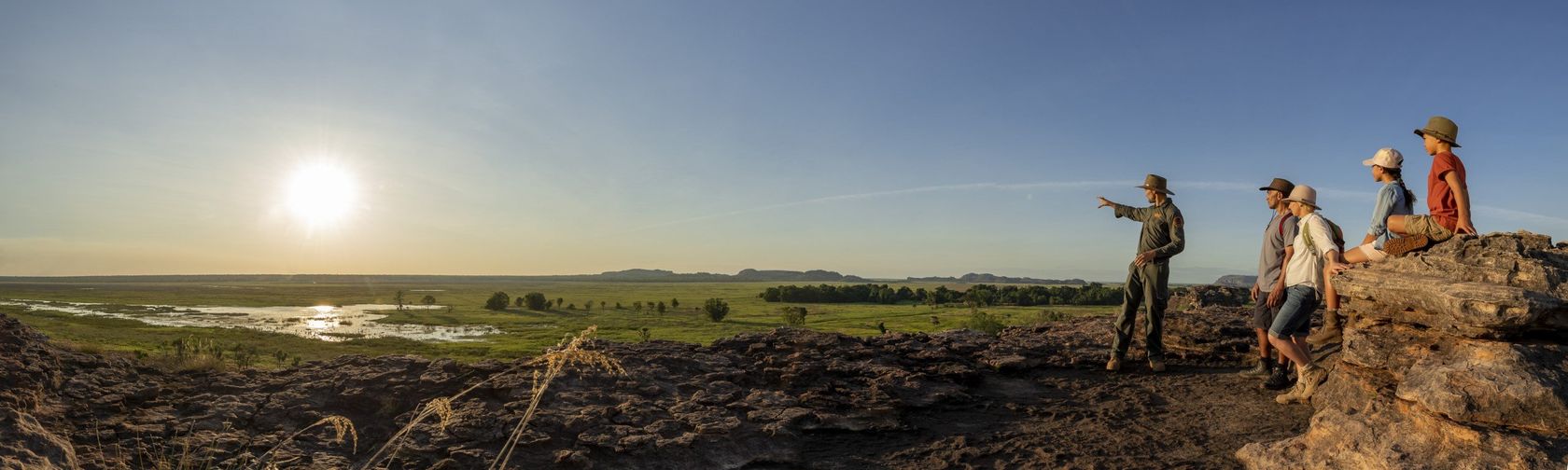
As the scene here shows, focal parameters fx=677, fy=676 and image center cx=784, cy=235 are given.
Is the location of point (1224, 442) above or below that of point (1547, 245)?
below

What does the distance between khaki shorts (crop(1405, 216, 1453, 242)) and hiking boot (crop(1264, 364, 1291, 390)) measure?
88.8 inches

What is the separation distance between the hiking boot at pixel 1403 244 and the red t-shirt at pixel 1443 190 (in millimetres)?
243

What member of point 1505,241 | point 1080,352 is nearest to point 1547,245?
point 1505,241

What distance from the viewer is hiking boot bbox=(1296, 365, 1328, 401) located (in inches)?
301

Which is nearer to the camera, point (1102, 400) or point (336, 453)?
point (336, 453)

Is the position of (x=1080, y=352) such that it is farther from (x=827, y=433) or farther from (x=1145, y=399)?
(x=827, y=433)

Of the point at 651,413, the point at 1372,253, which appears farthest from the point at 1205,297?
the point at 651,413

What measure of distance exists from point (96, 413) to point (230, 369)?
1915 millimetres

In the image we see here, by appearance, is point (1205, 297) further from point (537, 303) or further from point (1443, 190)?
point (537, 303)

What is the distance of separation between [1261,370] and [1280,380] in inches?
28.8

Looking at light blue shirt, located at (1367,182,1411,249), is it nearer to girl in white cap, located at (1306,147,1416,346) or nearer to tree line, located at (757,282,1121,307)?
girl in white cap, located at (1306,147,1416,346)

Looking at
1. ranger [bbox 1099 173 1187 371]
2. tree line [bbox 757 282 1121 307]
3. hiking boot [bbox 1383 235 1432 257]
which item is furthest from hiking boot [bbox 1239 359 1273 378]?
tree line [bbox 757 282 1121 307]

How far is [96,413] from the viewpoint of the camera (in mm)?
6738

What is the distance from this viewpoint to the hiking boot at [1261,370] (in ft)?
29.7
